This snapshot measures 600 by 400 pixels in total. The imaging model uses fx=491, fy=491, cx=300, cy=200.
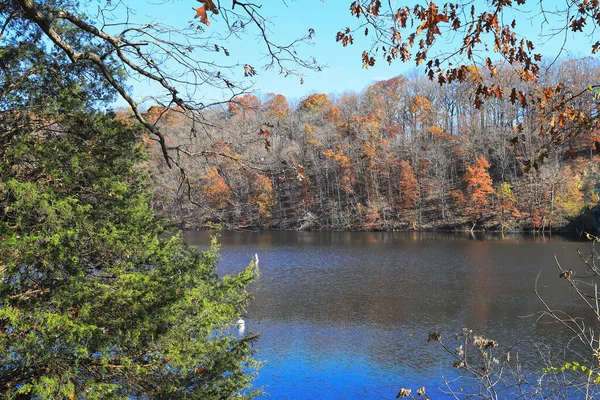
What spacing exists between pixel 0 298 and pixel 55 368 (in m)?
0.81

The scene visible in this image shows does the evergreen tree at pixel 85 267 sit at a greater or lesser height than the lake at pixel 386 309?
greater

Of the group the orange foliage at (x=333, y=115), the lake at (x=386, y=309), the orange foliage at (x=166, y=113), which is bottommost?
the lake at (x=386, y=309)

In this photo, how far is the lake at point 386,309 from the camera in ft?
38.1

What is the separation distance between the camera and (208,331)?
5.79 meters

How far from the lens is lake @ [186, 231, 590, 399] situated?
458 inches

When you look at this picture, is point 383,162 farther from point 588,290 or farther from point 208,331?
point 208,331

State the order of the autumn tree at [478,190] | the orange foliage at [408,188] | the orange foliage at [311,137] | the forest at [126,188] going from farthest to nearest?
1. the orange foliage at [311,137]
2. the orange foliage at [408,188]
3. the autumn tree at [478,190]
4. the forest at [126,188]

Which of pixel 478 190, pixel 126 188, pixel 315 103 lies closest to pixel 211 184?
pixel 126 188

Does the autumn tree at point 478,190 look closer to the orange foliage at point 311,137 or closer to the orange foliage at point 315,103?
the orange foliage at point 311,137

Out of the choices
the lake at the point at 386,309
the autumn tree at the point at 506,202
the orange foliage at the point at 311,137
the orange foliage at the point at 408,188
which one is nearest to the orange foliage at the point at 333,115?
the orange foliage at the point at 311,137

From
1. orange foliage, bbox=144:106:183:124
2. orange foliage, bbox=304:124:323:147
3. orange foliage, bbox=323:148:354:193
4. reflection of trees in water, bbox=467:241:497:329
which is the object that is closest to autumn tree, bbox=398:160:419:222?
orange foliage, bbox=323:148:354:193

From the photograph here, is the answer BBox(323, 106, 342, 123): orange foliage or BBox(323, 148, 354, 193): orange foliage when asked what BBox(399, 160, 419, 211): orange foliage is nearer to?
BBox(323, 148, 354, 193): orange foliage

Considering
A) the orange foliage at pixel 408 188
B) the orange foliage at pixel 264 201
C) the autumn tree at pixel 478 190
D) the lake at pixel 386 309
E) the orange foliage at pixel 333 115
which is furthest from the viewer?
the orange foliage at pixel 333 115

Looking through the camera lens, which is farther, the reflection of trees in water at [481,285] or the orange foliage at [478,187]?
the orange foliage at [478,187]
